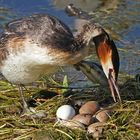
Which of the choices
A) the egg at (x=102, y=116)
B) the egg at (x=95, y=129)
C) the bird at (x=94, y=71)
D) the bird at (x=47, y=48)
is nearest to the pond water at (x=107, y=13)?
the bird at (x=94, y=71)

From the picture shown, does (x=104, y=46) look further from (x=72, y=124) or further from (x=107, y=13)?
(x=107, y=13)

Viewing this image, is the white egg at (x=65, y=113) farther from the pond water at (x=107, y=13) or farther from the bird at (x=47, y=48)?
the pond water at (x=107, y=13)

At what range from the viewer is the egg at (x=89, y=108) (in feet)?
27.1

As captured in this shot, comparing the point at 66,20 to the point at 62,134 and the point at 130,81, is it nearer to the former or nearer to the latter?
the point at 130,81

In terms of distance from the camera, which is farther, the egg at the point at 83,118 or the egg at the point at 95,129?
the egg at the point at 83,118

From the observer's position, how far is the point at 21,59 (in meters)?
7.91

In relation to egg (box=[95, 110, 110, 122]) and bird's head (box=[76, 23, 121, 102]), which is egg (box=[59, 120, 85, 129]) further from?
bird's head (box=[76, 23, 121, 102])

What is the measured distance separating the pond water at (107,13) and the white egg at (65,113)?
292cm

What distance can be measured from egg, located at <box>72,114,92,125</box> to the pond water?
297cm

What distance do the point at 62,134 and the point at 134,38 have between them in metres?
3.97

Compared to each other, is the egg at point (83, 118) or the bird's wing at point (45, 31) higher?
the bird's wing at point (45, 31)

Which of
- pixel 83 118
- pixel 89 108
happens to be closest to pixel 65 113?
pixel 83 118

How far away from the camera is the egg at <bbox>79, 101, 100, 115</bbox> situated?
827cm

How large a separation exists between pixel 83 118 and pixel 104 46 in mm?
826
